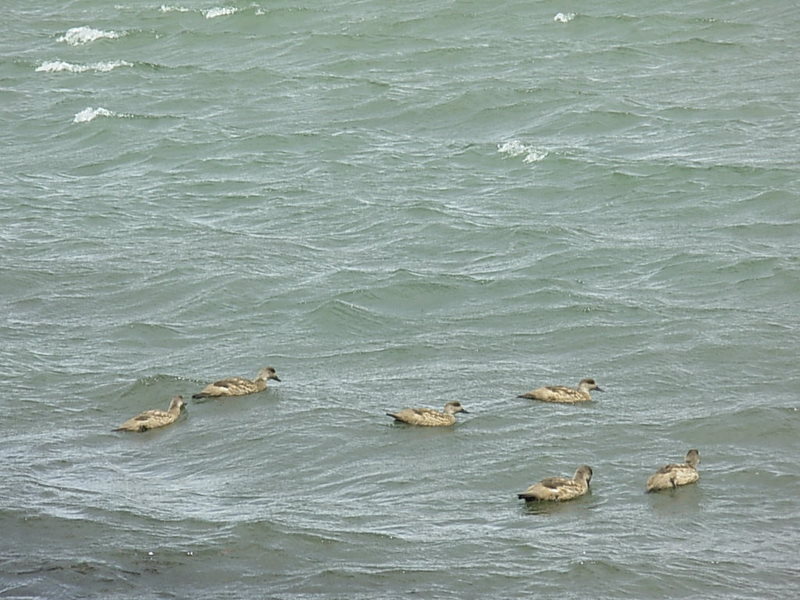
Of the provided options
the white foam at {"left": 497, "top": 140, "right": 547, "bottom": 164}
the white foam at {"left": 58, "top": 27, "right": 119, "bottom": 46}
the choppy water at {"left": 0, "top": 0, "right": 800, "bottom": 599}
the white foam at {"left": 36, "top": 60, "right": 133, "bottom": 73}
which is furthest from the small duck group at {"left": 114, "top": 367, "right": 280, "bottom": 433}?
the white foam at {"left": 58, "top": 27, "right": 119, "bottom": 46}

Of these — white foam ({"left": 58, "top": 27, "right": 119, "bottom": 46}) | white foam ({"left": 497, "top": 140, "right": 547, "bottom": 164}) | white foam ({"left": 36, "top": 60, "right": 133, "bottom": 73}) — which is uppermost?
white foam ({"left": 58, "top": 27, "right": 119, "bottom": 46})

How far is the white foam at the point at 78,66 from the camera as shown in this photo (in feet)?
Answer: 105

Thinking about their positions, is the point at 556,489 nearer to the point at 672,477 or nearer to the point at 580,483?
the point at 580,483

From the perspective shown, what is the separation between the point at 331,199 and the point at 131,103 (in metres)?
7.29

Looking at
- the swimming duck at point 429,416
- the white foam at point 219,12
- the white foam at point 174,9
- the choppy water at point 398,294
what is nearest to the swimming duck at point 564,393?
the choppy water at point 398,294

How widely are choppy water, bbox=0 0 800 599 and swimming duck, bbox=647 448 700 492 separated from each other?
0.16 meters

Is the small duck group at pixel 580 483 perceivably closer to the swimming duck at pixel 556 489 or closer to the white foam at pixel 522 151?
the swimming duck at pixel 556 489

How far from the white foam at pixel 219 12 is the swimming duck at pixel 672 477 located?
22855mm

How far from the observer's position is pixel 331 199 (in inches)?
939

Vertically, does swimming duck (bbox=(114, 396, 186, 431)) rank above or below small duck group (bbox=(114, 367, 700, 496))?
above

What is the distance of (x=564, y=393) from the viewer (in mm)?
15602

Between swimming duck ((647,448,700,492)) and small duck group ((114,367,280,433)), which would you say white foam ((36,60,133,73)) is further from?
swimming duck ((647,448,700,492))

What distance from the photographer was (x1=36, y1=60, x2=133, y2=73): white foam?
32.0m

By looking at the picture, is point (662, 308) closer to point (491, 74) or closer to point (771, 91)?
point (771, 91)
